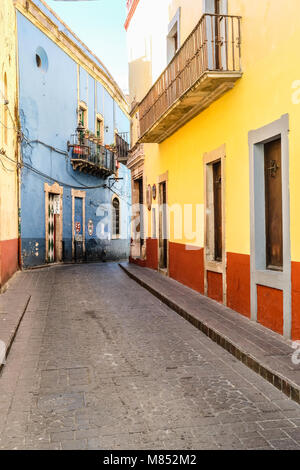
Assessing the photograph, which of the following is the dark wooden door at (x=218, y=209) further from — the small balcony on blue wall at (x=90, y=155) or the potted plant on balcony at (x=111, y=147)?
the potted plant on balcony at (x=111, y=147)

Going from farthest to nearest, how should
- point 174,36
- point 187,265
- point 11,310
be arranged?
1. point 174,36
2. point 187,265
3. point 11,310

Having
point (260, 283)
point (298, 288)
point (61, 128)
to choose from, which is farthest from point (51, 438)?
point (61, 128)

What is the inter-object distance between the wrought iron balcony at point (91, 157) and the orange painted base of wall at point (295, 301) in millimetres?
15676

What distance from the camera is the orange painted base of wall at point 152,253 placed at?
49.8 ft

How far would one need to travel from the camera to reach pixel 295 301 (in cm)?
604

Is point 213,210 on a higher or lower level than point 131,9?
lower

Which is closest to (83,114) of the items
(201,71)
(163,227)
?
(163,227)

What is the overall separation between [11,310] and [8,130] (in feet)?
22.6

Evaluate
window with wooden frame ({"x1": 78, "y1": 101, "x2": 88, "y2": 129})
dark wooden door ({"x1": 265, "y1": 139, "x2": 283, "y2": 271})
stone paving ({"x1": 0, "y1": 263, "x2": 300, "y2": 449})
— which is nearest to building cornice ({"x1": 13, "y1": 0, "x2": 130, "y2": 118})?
window with wooden frame ({"x1": 78, "y1": 101, "x2": 88, "y2": 129})

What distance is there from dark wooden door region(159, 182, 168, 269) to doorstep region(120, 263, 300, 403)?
12.7ft

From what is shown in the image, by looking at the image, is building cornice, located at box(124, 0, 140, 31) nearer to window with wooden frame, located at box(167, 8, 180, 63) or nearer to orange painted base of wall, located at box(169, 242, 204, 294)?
window with wooden frame, located at box(167, 8, 180, 63)

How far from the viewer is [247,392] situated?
Result: 4.58m

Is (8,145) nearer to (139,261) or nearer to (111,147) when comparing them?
(139,261)

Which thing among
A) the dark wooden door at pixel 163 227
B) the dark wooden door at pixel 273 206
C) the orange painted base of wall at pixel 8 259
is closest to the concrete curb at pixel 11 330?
the orange painted base of wall at pixel 8 259
